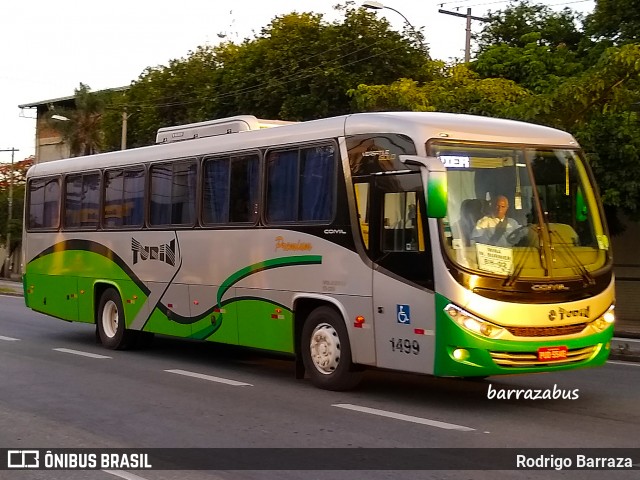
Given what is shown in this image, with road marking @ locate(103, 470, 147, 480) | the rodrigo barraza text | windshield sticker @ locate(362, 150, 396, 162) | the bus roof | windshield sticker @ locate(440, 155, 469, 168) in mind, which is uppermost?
the bus roof

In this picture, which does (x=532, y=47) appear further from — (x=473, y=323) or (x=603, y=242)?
(x=473, y=323)

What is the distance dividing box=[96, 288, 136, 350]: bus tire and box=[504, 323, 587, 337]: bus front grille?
306 inches

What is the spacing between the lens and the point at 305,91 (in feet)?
109

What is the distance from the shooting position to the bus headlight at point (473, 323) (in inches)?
380

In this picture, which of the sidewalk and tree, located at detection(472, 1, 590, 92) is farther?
tree, located at detection(472, 1, 590, 92)

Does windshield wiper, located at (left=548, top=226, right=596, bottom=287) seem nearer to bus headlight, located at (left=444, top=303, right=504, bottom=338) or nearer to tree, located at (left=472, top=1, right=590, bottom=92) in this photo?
bus headlight, located at (left=444, top=303, right=504, bottom=338)

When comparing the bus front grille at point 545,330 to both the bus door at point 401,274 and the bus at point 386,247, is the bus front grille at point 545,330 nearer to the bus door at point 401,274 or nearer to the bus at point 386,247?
the bus at point 386,247

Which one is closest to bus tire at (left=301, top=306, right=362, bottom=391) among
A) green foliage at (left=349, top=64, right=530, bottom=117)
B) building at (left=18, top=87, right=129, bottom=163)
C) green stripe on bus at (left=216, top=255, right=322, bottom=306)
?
green stripe on bus at (left=216, top=255, right=322, bottom=306)

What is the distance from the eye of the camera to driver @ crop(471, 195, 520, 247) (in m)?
9.88

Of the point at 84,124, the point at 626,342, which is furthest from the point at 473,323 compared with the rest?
the point at 84,124

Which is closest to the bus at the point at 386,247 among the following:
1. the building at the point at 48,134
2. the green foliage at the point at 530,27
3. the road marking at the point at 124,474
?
the road marking at the point at 124,474

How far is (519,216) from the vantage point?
33.0ft

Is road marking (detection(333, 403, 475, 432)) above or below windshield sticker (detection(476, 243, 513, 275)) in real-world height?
below

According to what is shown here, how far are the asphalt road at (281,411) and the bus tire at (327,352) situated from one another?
16 centimetres
